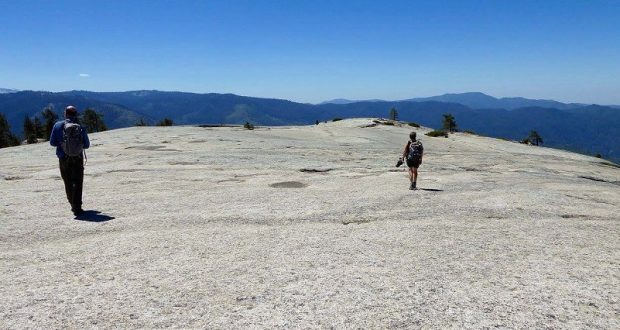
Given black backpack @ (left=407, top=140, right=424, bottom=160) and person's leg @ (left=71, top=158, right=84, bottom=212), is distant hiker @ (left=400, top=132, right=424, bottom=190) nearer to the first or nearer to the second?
black backpack @ (left=407, top=140, right=424, bottom=160)

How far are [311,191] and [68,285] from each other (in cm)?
1186

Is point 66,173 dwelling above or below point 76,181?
above

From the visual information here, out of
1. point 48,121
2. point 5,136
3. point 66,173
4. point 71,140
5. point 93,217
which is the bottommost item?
point 5,136

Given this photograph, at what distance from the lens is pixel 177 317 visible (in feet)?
25.5

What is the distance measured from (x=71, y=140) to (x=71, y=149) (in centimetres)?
31

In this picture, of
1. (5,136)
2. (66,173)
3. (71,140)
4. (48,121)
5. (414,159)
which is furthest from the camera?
(48,121)

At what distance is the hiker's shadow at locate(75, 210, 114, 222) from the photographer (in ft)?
47.1

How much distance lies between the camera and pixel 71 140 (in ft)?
47.4

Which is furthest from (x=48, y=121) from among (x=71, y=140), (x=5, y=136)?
(x=71, y=140)

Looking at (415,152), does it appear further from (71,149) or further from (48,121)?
(48,121)

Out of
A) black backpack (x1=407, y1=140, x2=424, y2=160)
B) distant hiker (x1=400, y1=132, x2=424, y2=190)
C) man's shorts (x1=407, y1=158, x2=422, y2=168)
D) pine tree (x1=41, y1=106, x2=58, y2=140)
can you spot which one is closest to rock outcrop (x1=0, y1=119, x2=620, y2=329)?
distant hiker (x1=400, y1=132, x2=424, y2=190)

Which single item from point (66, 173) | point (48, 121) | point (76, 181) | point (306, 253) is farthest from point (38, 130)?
point (306, 253)

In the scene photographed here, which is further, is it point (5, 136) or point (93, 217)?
point (5, 136)

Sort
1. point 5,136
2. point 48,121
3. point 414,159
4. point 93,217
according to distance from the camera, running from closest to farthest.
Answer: point 93,217 → point 414,159 → point 5,136 → point 48,121
